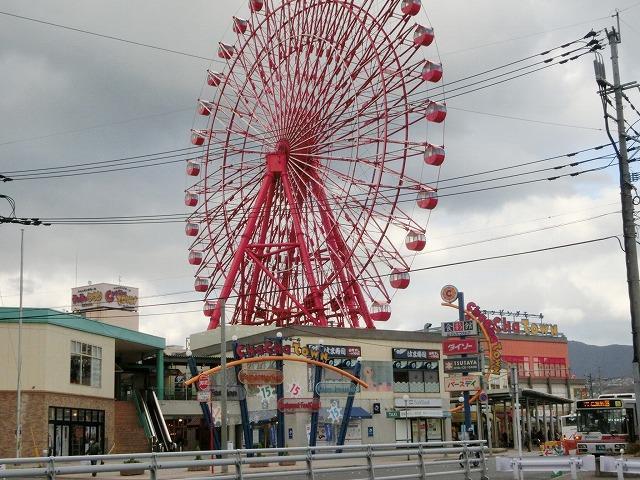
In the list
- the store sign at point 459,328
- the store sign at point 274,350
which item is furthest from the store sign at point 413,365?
the store sign at point 459,328

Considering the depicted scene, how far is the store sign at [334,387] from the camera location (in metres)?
45.5

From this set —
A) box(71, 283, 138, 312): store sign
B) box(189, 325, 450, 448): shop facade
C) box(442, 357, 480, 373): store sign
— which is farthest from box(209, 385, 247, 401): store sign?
box(71, 283, 138, 312): store sign

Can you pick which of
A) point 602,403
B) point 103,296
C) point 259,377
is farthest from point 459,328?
point 103,296

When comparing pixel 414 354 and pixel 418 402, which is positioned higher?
pixel 414 354

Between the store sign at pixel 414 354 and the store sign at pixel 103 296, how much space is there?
74109 millimetres

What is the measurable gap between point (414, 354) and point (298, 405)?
15.4 metres

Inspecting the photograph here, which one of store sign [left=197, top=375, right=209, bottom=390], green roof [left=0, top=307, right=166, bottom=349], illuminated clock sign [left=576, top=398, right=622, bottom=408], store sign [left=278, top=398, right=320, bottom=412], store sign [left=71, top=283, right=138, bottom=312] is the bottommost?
illuminated clock sign [left=576, top=398, right=622, bottom=408]

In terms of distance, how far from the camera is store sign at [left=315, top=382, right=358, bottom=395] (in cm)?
4550

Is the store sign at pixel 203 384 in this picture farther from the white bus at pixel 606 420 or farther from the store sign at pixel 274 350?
the white bus at pixel 606 420

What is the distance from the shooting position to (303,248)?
51844 mm

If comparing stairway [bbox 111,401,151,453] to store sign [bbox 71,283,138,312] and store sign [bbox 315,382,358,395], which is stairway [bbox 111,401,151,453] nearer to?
store sign [bbox 315,382,358,395]

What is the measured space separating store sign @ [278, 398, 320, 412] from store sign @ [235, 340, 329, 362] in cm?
228

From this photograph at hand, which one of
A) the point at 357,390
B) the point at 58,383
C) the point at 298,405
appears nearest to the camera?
the point at 298,405

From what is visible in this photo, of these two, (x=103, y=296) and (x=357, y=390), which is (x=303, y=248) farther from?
(x=103, y=296)
